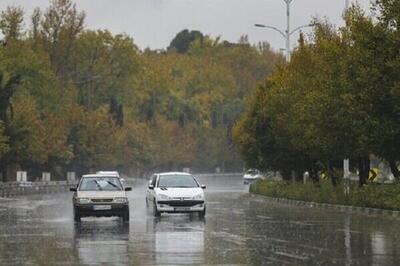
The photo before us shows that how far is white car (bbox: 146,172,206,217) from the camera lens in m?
33.8

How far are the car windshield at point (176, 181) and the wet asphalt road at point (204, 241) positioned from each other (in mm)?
1301

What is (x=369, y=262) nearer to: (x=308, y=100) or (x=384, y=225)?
(x=384, y=225)

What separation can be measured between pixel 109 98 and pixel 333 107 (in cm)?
8090

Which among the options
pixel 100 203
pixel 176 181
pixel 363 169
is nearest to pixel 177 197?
pixel 176 181

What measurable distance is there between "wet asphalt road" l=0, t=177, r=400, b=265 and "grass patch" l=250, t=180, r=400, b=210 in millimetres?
2684

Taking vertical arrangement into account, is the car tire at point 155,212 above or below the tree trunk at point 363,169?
below

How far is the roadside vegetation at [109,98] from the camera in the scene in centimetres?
8681

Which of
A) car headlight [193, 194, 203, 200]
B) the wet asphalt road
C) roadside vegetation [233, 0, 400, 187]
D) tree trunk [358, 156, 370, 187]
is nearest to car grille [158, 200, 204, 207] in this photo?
car headlight [193, 194, 203, 200]

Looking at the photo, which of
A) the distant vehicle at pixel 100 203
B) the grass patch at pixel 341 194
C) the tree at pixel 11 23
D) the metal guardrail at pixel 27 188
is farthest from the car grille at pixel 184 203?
the tree at pixel 11 23

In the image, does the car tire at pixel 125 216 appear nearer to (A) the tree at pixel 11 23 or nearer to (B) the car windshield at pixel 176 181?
(B) the car windshield at pixel 176 181

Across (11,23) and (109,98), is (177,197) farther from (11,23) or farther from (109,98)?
(109,98)

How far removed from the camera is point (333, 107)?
1539 inches

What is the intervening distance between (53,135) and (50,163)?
9.67 metres

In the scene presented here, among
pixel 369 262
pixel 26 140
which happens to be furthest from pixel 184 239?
pixel 26 140
